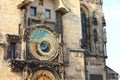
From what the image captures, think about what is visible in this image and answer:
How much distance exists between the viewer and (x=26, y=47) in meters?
17.7

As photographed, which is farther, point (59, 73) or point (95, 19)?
point (95, 19)

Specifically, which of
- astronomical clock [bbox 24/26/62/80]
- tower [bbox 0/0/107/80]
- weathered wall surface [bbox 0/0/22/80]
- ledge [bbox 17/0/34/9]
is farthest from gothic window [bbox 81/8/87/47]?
weathered wall surface [bbox 0/0/22/80]

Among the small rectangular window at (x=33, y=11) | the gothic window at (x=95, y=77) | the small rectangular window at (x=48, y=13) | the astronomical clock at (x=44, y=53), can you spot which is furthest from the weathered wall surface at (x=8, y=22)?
the gothic window at (x=95, y=77)

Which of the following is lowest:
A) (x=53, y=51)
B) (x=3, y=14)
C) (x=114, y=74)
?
(x=114, y=74)

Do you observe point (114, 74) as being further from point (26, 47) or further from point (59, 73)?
point (26, 47)

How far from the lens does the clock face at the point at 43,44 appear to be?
59.1ft

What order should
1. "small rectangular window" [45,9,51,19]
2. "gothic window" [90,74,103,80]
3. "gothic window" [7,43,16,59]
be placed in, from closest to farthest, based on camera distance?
1. "gothic window" [7,43,16,59]
2. "small rectangular window" [45,9,51,19]
3. "gothic window" [90,74,103,80]

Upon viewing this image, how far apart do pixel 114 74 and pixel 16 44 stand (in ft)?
26.1

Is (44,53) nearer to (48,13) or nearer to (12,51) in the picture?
(12,51)

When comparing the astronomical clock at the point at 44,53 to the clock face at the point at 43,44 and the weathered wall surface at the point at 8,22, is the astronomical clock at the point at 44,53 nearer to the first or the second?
the clock face at the point at 43,44

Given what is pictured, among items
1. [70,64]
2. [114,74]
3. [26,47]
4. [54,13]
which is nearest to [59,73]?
[70,64]

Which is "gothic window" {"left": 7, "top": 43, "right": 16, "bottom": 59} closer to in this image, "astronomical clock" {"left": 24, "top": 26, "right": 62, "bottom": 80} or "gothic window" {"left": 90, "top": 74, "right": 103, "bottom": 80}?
"astronomical clock" {"left": 24, "top": 26, "right": 62, "bottom": 80}

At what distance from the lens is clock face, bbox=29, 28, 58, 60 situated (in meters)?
18.0

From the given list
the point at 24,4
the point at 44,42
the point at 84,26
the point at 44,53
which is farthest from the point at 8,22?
the point at 84,26
